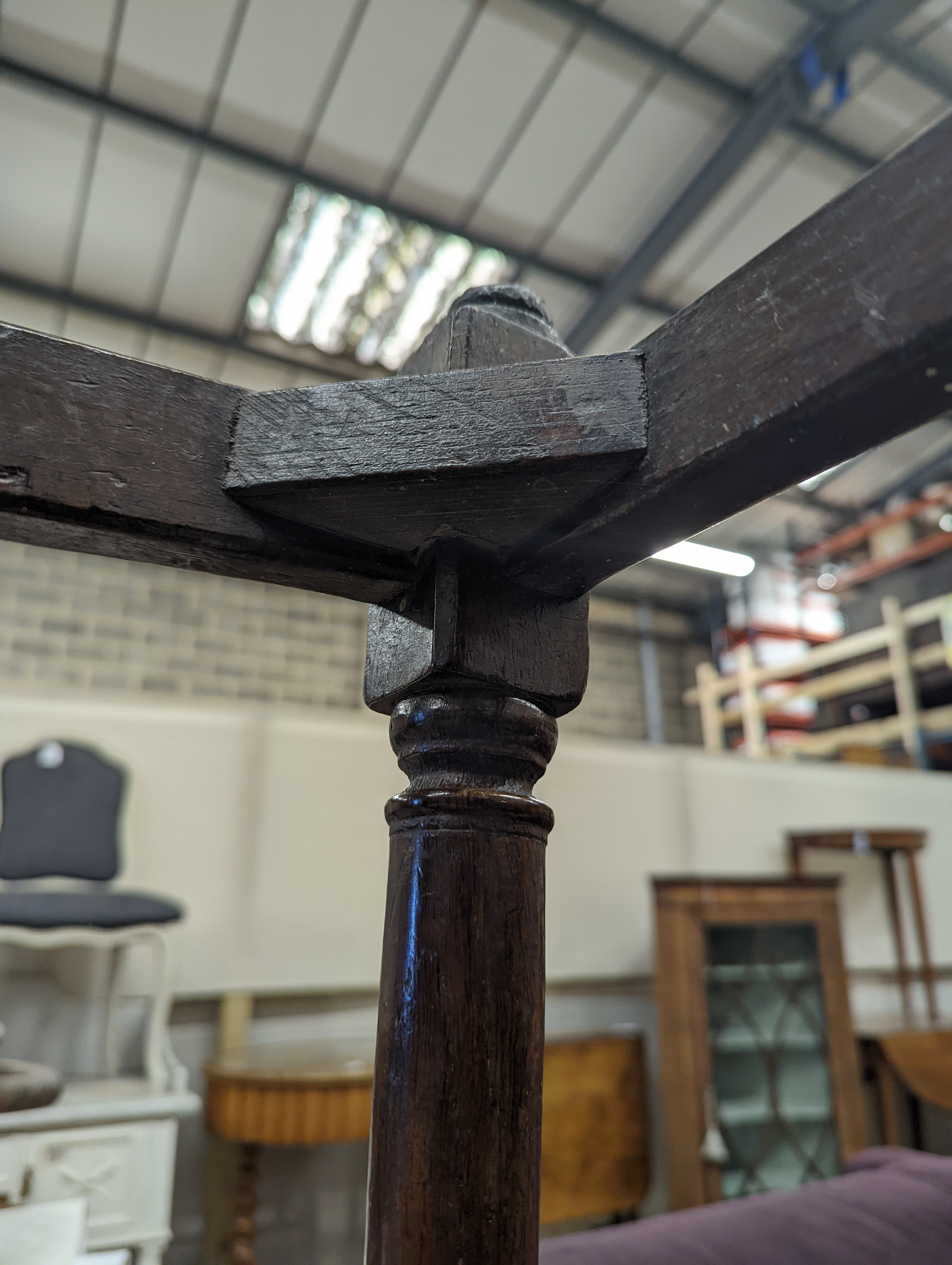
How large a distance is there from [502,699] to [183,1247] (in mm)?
2295

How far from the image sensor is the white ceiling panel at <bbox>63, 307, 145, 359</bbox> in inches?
156

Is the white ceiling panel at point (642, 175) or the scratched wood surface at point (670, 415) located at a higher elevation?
the white ceiling panel at point (642, 175)

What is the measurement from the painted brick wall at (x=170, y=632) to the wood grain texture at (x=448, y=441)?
404 cm

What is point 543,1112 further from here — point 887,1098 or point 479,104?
point 479,104

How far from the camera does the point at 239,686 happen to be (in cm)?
512

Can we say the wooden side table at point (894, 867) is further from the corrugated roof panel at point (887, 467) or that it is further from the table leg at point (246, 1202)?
the corrugated roof panel at point (887, 467)

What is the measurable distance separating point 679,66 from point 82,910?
3.38 meters

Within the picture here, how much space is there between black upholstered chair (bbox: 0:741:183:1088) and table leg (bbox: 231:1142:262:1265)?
0.89ft

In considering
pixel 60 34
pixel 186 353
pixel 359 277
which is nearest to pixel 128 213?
pixel 60 34

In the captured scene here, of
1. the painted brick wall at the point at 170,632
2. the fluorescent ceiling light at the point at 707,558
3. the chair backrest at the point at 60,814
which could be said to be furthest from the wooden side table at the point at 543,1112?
the painted brick wall at the point at 170,632

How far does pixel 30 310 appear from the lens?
3.89m

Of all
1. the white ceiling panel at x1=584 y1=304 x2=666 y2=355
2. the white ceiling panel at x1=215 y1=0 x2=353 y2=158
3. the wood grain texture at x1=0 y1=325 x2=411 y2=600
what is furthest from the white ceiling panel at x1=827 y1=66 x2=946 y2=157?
the wood grain texture at x1=0 y1=325 x2=411 y2=600

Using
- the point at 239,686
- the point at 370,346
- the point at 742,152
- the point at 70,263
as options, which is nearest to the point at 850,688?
the point at 742,152

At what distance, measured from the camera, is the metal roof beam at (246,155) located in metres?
3.03
